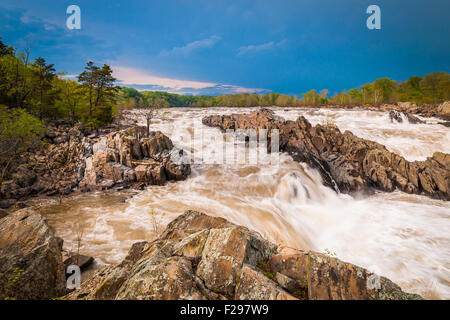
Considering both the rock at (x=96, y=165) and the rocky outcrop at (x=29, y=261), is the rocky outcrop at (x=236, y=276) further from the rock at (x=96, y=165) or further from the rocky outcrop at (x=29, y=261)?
the rock at (x=96, y=165)

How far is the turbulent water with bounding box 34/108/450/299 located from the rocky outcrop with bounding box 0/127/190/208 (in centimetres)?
144

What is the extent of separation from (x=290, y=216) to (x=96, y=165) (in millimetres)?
17456

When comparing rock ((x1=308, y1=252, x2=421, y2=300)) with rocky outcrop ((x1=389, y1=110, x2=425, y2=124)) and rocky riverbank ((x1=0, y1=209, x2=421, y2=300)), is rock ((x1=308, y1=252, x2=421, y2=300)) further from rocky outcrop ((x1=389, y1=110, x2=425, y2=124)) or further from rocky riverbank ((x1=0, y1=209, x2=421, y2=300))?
rocky outcrop ((x1=389, y1=110, x2=425, y2=124))

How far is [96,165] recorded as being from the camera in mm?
17656

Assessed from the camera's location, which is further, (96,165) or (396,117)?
(396,117)

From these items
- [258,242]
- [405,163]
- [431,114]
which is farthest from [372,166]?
[431,114]

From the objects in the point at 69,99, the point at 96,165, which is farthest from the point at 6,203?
the point at 69,99

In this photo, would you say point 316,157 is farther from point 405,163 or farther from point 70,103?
point 70,103

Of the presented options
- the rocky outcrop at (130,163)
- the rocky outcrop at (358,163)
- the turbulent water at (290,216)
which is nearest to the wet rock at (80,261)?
the turbulent water at (290,216)

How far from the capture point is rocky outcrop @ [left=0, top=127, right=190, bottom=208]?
1541 centimetres

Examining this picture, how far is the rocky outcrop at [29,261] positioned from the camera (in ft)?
16.4
